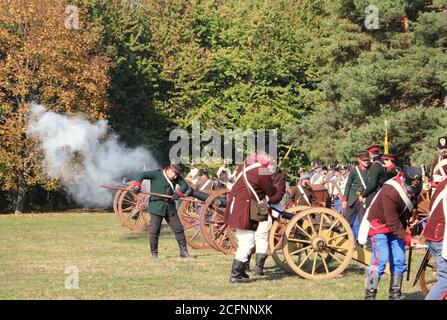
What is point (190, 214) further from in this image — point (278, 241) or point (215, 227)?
point (278, 241)

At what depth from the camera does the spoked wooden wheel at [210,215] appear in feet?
45.2

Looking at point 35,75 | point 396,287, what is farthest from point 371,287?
point 35,75

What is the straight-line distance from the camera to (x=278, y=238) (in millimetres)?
11938

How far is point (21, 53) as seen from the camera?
29.7m

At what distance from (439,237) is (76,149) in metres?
23.6

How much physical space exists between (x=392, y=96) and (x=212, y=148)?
10.7 metres

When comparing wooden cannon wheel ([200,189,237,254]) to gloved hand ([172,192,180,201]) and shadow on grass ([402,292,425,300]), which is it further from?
shadow on grass ([402,292,425,300])

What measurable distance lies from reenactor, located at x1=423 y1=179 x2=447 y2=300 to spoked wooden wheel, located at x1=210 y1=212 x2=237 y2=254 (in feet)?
20.4

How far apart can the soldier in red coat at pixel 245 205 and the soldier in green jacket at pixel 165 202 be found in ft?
9.99

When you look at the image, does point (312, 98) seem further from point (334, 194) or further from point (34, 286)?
point (34, 286)

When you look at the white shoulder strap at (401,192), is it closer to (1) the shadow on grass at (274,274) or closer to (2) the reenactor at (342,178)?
(1) the shadow on grass at (274,274)

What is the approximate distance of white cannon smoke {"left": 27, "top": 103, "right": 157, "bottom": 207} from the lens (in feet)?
96.5

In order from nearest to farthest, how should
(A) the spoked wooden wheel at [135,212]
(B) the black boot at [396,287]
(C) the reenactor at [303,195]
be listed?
(B) the black boot at [396,287] < (C) the reenactor at [303,195] < (A) the spoked wooden wheel at [135,212]

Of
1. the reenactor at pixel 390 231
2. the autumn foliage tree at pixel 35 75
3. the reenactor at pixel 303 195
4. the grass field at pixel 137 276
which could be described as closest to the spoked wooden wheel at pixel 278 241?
the grass field at pixel 137 276
